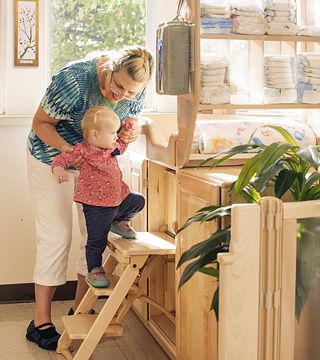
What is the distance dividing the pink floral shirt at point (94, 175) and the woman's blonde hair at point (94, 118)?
75 mm

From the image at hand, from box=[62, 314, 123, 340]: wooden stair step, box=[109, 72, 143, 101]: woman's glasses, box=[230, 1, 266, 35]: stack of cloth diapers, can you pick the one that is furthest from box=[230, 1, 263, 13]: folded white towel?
box=[62, 314, 123, 340]: wooden stair step

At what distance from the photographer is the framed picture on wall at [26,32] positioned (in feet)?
12.1

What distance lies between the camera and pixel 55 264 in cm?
321

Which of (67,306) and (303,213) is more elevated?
(303,213)

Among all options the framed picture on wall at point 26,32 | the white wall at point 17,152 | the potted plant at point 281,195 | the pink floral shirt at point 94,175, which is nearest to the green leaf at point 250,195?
the potted plant at point 281,195

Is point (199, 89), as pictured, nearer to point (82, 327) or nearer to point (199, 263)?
point (199, 263)

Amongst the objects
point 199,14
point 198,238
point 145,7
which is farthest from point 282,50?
point 145,7

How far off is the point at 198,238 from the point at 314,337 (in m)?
0.79

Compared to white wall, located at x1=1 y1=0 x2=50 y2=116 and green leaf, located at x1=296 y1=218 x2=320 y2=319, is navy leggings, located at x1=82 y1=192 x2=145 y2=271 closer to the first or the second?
white wall, located at x1=1 y1=0 x2=50 y2=116

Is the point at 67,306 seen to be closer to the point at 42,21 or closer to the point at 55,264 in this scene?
the point at 55,264

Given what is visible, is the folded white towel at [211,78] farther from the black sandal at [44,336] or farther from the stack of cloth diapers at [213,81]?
the black sandal at [44,336]

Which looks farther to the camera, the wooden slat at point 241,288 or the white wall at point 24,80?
the white wall at point 24,80

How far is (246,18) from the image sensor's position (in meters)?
2.58

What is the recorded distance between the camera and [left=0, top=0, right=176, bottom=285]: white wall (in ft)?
12.2
